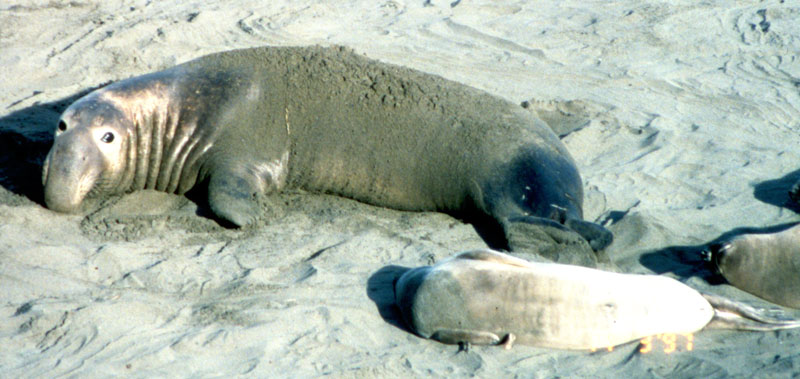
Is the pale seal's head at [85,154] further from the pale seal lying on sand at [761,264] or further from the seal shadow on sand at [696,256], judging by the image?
the pale seal lying on sand at [761,264]

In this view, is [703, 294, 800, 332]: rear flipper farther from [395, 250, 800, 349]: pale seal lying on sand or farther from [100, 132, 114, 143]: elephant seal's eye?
[100, 132, 114, 143]: elephant seal's eye

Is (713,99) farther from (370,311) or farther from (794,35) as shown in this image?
(370,311)

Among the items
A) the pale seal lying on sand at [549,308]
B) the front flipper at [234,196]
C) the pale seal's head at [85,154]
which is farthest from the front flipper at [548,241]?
the pale seal's head at [85,154]

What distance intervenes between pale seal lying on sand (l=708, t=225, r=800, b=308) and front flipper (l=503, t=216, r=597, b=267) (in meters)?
0.73

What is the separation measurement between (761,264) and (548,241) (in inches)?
47.3

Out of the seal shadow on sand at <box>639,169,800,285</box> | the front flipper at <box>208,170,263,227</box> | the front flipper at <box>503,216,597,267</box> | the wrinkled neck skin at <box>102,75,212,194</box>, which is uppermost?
the wrinkled neck skin at <box>102,75,212,194</box>

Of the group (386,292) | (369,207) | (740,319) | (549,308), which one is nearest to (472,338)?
(549,308)

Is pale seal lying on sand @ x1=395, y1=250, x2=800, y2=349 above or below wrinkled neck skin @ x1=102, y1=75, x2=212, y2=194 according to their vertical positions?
below

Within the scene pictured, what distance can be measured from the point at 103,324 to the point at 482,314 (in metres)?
1.84

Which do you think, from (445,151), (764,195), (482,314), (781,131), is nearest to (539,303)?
(482,314)

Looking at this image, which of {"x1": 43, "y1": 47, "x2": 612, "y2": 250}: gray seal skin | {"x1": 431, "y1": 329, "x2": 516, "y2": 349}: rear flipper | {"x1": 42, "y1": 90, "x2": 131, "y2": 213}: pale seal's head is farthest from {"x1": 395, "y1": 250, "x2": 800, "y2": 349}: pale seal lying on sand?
{"x1": 42, "y1": 90, "x2": 131, "y2": 213}: pale seal's head

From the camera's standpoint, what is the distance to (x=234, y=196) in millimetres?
5316

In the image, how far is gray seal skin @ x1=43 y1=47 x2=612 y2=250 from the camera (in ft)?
17.9

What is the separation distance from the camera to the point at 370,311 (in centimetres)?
422
